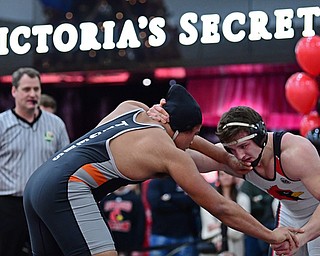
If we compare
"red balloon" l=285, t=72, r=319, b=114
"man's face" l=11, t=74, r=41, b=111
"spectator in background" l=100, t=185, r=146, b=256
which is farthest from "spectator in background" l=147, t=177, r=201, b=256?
"man's face" l=11, t=74, r=41, b=111

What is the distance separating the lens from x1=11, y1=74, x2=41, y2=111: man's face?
610 centimetres

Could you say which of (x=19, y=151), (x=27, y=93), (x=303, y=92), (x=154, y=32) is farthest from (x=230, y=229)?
(x=154, y=32)

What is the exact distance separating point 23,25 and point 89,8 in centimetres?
107

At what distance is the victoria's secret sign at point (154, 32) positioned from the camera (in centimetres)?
1072

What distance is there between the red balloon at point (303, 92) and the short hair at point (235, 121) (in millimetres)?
3506

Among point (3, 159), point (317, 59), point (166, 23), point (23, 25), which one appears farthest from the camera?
point (23, 25)

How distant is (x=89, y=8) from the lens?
39.1 ft

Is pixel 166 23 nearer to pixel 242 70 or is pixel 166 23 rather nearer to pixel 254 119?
pixel 242 70

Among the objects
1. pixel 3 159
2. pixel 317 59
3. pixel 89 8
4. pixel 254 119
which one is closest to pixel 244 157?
pixel 254 119

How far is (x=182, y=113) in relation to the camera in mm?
4023

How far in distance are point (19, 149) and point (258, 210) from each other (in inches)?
101

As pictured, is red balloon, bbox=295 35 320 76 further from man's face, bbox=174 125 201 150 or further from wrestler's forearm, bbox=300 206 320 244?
man's face, bbox=174 125 201 150

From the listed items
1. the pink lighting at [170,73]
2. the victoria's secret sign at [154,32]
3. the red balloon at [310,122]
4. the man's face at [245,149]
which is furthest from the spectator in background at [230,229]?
the pink lighting at [170,73]

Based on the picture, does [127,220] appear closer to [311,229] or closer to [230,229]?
[230,229]
